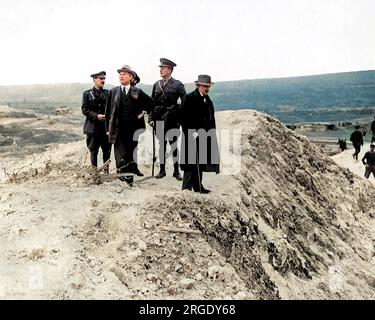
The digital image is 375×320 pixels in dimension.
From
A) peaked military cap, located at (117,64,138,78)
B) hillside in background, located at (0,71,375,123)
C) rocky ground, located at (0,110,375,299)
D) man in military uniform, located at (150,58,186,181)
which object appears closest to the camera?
rocky ground, located at (0,110,375,299)

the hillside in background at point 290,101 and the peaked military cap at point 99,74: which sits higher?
the peaked military cap at point 99,74

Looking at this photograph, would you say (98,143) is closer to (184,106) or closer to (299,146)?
(184,106)

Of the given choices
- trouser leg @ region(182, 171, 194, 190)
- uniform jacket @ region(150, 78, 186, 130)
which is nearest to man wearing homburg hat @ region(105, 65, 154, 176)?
uniform jacket @ region(150, 78, 186, 130)

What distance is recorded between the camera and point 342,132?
39.2 m

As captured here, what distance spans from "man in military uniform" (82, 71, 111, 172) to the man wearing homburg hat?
0.50 m

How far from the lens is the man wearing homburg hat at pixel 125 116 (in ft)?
24.9

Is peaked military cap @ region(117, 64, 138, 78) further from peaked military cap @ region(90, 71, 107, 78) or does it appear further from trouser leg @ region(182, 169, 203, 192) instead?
trouser leg @ region(182, 169, 203, 192)

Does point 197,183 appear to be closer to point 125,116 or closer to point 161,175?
point 161,175

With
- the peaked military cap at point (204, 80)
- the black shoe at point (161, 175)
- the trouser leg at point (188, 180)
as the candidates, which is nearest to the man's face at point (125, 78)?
the peaked military cap at point (204, 80)

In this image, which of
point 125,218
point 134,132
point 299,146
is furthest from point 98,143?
point 299,146

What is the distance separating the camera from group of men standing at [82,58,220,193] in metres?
7.41

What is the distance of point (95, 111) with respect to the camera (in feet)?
27.2

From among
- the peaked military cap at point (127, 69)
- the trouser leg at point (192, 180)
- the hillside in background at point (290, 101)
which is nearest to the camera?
the peaked military cap at point (127, 69)

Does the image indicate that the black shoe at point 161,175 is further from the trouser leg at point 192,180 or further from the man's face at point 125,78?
the man's face at point 125,78
